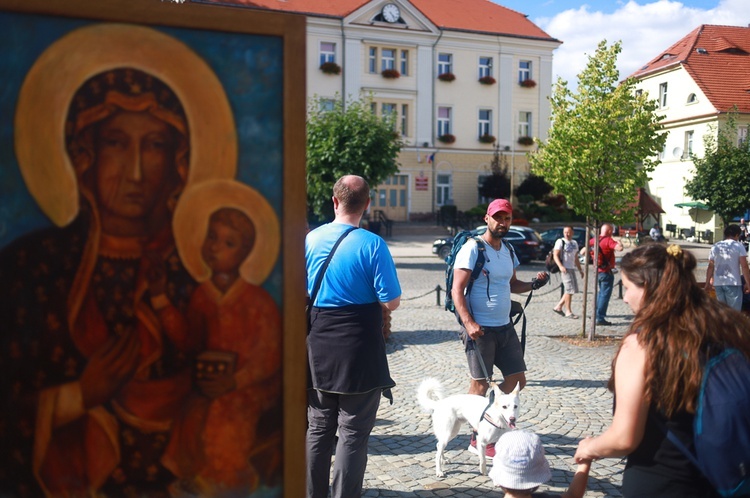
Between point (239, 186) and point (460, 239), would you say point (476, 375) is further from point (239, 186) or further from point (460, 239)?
point (239, 186)

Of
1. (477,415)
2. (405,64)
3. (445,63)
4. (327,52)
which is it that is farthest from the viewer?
(445,63)

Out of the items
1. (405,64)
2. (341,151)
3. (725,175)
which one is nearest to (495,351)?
(341,151)

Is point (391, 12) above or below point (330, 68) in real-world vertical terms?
above

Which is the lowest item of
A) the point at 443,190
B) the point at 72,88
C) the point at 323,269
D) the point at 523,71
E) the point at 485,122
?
the point at 323,269

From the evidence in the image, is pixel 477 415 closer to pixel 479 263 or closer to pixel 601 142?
pixel 479 263

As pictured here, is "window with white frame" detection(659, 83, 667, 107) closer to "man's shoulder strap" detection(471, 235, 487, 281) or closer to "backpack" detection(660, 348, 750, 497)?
"man's shoulder strap" detection(471, 235, 487, 281)

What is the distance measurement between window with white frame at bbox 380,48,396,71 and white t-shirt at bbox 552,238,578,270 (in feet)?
98.7

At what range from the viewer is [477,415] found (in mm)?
4938

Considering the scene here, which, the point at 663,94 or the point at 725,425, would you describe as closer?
the point at 725,425

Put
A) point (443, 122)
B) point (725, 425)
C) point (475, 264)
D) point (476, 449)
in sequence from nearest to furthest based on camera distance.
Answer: point (725, 425) < point (475, 264) < point (476, 449) < point (443, 122)

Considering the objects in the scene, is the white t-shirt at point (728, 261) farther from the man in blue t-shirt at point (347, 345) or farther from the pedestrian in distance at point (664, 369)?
the pedestrian in distance at point (664, 369)

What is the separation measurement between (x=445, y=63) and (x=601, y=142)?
112ft

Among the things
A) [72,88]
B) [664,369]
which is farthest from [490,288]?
[72,88]

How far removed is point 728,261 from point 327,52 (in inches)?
1316
